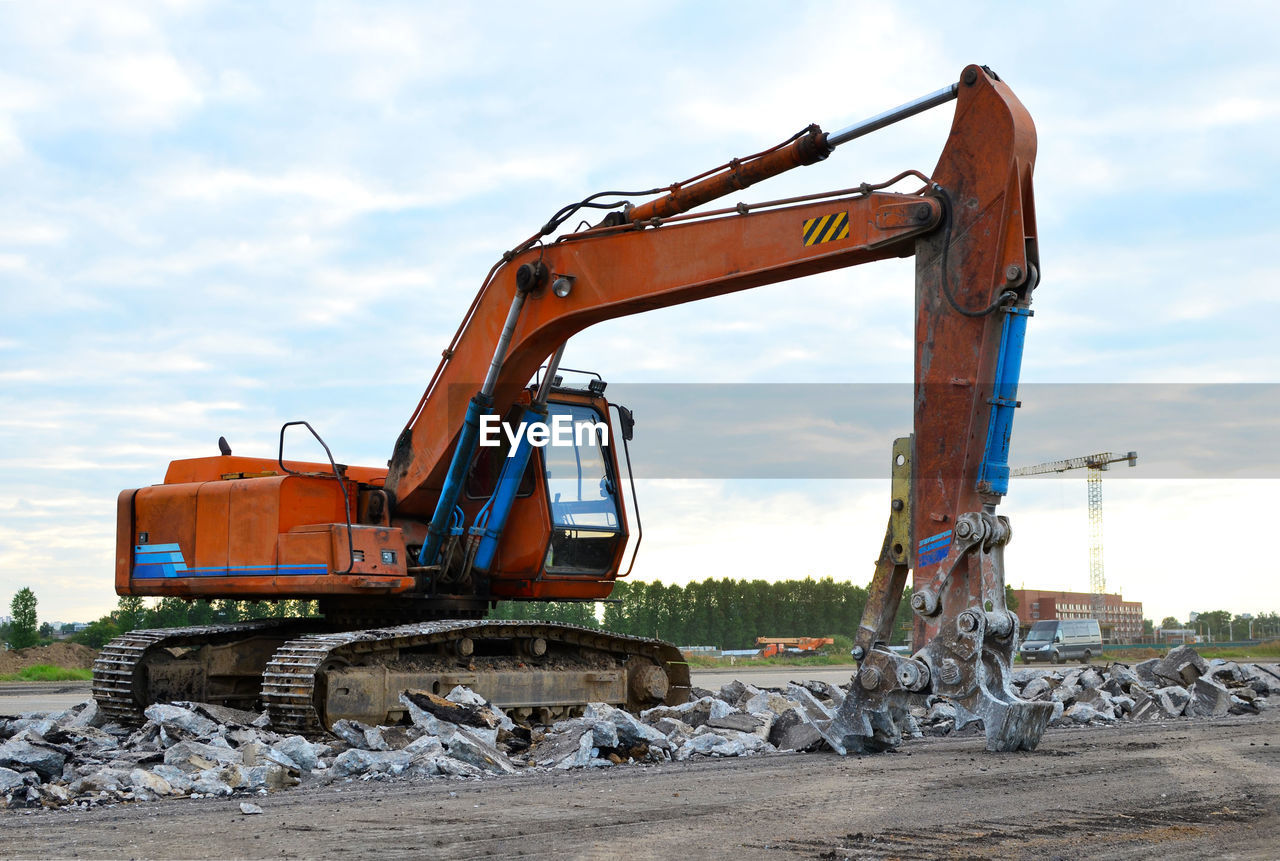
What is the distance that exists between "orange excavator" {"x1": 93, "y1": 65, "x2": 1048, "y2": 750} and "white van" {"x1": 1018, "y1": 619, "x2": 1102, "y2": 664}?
101ft

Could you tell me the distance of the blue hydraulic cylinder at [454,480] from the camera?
11.3m

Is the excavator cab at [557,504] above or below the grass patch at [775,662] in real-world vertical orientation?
above

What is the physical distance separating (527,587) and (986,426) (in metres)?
5.06

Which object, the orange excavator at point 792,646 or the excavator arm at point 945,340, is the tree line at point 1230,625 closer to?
the orange excavator at point 792,646

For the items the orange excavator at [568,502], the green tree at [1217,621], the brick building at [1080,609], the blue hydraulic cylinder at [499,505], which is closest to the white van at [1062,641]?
the brick building at [1080,609]

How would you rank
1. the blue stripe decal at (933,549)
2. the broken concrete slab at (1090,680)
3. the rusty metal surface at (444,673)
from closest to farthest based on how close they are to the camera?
the blue stripe decal at (933,549)
the rusty metal surface at (444,673)
the broken concrete slab at (1090,680)

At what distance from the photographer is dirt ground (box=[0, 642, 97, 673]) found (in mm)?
30969

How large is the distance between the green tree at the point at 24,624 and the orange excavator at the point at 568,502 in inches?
1192

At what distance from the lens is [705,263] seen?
9.97 meters

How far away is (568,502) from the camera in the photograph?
12.0m

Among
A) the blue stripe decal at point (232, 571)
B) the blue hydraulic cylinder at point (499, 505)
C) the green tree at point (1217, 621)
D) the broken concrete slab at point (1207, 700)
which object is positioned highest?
the blue hydraulic cylinder at point (499, 505)

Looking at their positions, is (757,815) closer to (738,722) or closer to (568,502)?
(738,722)

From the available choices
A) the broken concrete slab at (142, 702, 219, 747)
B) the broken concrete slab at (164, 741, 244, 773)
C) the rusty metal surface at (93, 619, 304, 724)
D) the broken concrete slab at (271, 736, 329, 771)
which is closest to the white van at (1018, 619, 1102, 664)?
the rusty metal surface at (93, 619, 304, 724)

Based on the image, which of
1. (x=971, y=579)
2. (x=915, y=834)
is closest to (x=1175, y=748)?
(x=971, y=579)
